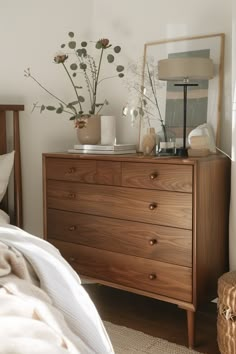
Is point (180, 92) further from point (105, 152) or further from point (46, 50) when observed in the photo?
point (46, 50)

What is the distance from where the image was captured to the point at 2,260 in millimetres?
1253

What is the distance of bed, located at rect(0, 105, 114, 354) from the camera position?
100 cm

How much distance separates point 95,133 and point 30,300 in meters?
1.56

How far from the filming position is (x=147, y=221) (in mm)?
2188

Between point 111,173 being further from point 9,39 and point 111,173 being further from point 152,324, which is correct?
point 9,39

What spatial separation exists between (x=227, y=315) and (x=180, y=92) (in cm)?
117

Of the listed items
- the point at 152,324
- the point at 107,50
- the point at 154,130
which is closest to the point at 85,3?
the point at 107,50

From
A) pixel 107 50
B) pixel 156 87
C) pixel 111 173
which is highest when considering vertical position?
pixel 107 50

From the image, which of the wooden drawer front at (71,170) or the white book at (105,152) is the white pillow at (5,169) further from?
the white book at (105,152)

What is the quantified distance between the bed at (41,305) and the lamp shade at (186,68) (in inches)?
44.8

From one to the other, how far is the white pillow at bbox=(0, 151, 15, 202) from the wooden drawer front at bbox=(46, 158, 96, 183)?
0.29m

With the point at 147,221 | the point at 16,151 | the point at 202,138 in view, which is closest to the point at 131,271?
the point at 147,221

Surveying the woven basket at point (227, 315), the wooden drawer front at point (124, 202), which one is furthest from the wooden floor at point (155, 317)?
the wooden drawer front at point (124, 202)

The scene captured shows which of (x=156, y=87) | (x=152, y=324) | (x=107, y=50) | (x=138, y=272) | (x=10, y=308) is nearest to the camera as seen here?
(x=10, y=308)
